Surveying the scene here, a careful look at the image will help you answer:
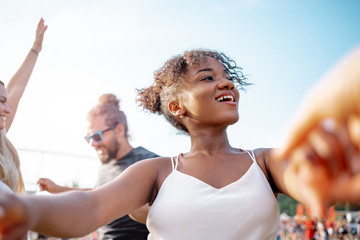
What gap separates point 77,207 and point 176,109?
1.07 metres

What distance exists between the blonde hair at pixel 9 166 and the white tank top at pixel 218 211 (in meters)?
1.57

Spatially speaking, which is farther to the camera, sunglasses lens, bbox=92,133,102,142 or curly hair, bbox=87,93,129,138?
curly hair, bbox=87,93,129,138

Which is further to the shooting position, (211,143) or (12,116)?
(12,116)

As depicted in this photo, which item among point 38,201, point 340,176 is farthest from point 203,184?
point 340,176

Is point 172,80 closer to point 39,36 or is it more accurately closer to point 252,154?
point 252,154

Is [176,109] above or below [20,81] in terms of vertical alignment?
below

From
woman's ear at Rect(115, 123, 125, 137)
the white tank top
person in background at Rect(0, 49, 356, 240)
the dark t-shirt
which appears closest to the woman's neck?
person in background at Rect(0, 49, 356, 240)

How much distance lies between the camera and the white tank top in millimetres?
1468

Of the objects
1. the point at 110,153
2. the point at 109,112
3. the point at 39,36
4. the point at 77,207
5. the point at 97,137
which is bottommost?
the point at 110,153

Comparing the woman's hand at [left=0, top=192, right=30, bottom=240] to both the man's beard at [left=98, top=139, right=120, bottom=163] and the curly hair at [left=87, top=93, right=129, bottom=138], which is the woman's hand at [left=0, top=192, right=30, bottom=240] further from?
the curly hair at [left=87, top=93, right=129, bottom=138]

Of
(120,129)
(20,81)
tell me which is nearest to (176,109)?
(20,81)

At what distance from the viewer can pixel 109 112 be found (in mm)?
4520

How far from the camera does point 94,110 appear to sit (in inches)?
179

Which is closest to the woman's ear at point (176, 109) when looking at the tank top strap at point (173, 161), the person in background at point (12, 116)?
the tank top strap at point (173, 161)
